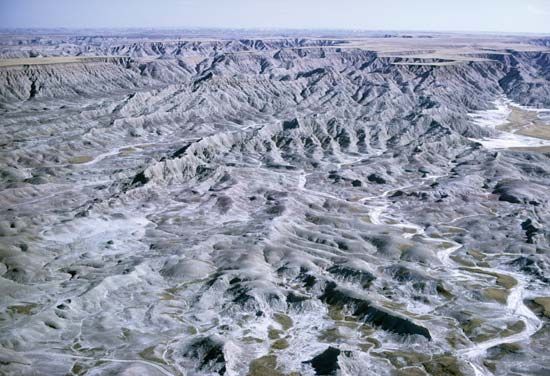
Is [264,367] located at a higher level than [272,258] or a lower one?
lower

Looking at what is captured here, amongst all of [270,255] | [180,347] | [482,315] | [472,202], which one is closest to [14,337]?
[180,347]

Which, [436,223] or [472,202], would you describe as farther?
[472,202]

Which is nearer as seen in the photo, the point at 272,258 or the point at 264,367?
the point at 264,367

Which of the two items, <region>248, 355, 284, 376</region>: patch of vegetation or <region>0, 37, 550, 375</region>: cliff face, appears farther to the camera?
<region>0, 37, 550, 375</region>: cliff face

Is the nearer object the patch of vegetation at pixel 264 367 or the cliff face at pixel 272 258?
the patch of vegetation at pixel 264 367

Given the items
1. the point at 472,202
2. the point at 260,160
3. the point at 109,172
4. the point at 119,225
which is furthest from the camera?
the point at 260,160

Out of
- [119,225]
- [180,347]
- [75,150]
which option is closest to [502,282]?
[180,347]

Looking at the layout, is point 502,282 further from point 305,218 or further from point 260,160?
point 260,160

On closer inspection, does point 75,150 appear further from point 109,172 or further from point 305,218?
point 305,218

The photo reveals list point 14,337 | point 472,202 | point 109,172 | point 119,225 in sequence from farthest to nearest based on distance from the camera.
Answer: point 109,172 < point 472,202 < point 119,225 < point 14,337
